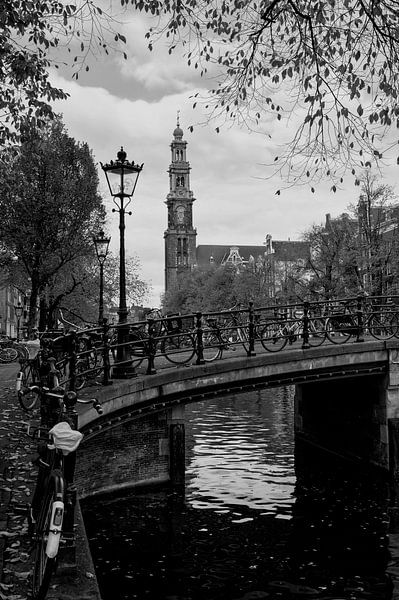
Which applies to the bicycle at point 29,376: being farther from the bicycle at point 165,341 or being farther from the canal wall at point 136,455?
the bicycle at point 165,341

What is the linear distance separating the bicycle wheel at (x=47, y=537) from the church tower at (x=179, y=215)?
127996 millimetres

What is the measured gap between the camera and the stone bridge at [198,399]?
1257 centimetres

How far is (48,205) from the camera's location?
2941 centimetres

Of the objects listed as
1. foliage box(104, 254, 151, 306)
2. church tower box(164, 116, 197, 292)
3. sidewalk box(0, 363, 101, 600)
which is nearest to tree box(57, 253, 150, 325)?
foliage box(104, 254, 151, 306)

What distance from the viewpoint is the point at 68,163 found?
3097 centimetres

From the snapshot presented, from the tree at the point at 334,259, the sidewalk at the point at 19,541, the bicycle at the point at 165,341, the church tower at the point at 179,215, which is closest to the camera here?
the sidewalk at the point at 19,541

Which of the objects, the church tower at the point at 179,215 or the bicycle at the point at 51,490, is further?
the church tower at the point at 179,215

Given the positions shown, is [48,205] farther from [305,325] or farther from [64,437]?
[64,437]

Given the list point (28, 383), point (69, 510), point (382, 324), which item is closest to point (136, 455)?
point (28, 383)

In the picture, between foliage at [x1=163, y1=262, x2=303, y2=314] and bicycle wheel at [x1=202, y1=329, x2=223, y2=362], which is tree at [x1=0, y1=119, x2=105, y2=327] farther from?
bicycle wheel at [x1=202, y1=329, x2=223, y2=362]

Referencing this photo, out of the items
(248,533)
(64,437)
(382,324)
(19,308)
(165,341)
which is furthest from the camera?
(19,308)

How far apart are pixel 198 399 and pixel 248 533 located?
10.7 feet

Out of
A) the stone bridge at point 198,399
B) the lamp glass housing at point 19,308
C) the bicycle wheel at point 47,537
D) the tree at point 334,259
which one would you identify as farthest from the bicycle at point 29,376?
the tree at point 334,259

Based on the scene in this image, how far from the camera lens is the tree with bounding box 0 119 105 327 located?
2934 cm
